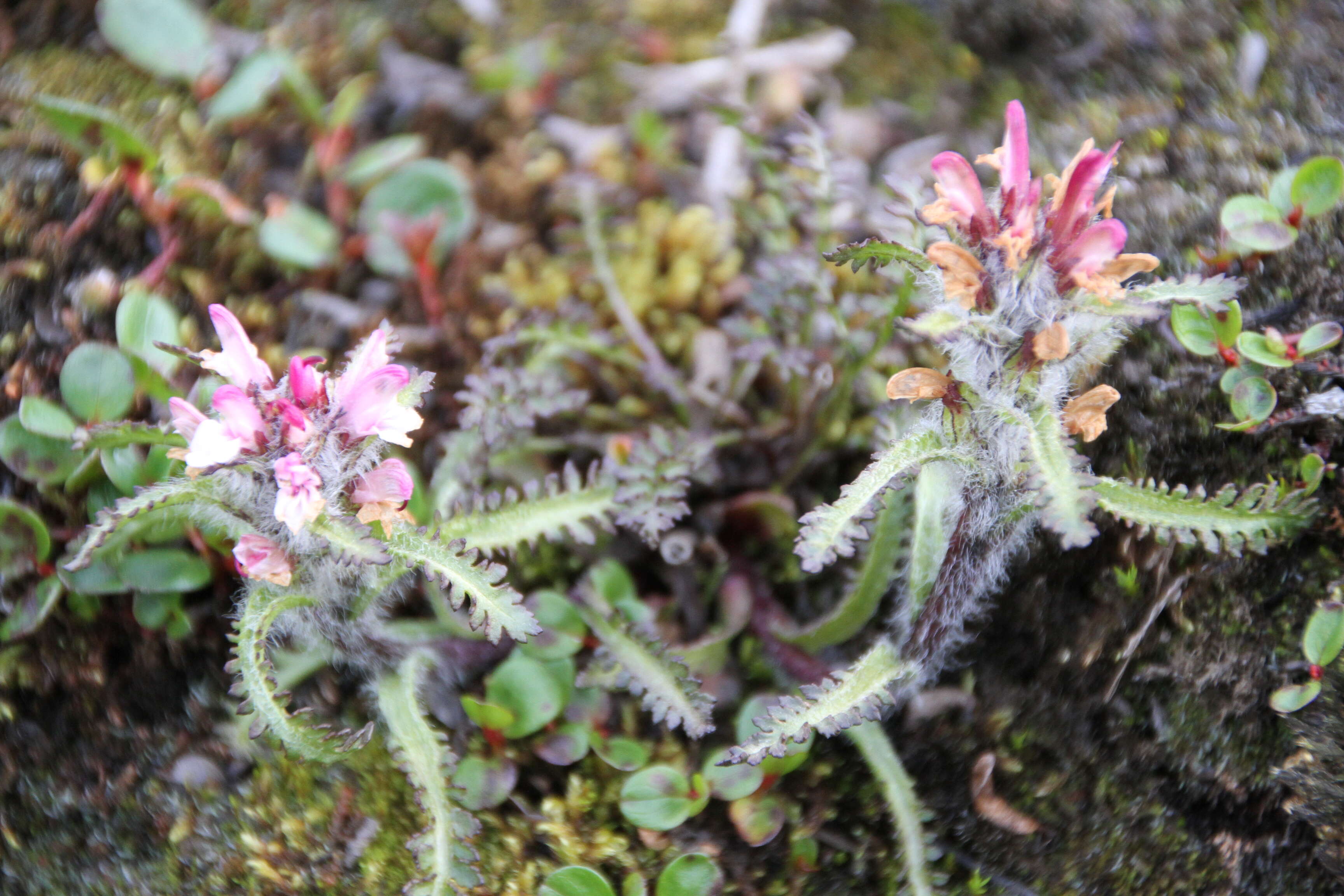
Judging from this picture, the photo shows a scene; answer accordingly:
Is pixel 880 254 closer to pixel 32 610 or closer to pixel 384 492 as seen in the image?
pixel 384 492

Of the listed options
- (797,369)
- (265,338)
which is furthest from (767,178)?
(265,338)

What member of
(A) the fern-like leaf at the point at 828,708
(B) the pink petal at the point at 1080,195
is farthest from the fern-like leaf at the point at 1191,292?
(A) the fern-like leaf at the point at 828,708

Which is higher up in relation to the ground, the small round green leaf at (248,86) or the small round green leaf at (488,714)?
the small round green leaf at (248,86)

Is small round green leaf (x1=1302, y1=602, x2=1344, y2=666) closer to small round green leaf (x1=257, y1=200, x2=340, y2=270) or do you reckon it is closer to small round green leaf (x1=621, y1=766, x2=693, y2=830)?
small round green leaf (x1=621, y1=766, x2=693, y2=830)

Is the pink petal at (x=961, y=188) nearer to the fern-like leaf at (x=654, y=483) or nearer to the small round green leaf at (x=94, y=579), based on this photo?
the fern-like leaf at (x=654, y=483)

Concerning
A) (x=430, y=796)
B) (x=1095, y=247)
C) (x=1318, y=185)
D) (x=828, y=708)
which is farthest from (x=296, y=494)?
(x=1318, y=185)

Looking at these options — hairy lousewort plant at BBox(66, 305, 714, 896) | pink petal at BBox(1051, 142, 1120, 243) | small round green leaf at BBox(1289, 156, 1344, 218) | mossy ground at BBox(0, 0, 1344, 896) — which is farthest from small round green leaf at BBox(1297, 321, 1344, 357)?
hairy lousewort plant at BBox(66, 305, 714, 896)
